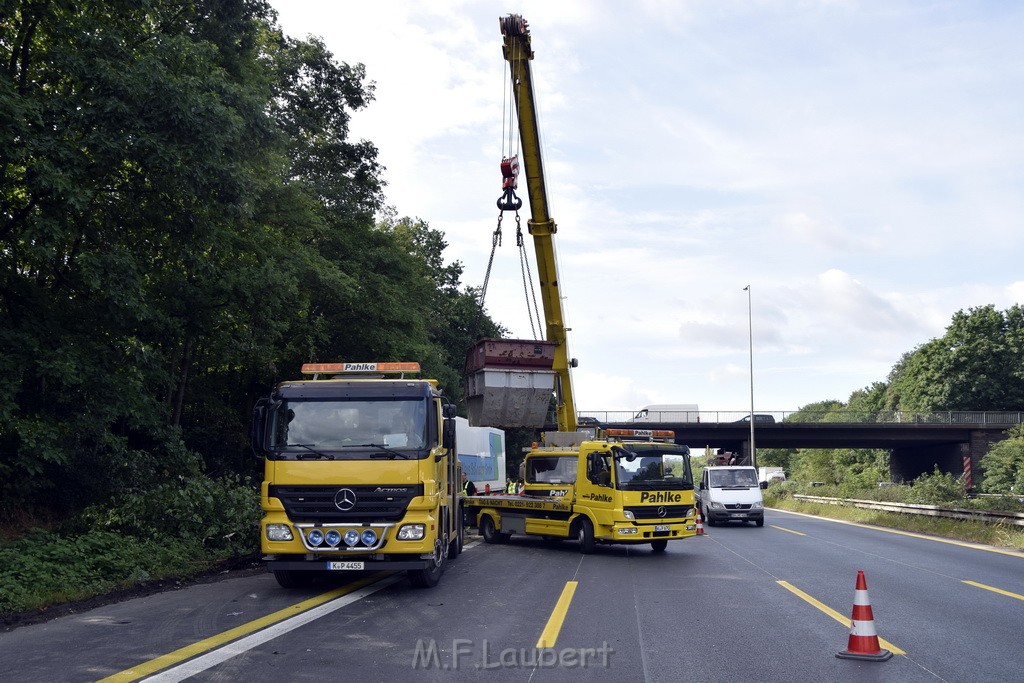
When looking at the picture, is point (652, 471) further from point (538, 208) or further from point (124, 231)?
point (124, 231)

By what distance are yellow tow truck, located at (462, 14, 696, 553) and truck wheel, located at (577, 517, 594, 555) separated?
0.8 inches

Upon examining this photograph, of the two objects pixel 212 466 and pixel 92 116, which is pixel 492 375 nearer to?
pixel 92 116

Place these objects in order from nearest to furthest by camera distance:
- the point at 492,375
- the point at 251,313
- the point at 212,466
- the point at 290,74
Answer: the point at 251,313 < the point at 492,375 < the point at 212,466 < the point at 290,74

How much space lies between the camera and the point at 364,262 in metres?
30.9

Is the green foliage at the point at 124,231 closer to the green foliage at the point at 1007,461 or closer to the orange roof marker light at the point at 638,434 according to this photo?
the orange roof marker light at the point at 638,434

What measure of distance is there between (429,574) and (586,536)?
690 centimetres

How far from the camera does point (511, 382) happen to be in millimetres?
21922

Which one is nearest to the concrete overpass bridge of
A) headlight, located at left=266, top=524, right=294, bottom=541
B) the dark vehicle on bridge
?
the dark vehicle on bridge

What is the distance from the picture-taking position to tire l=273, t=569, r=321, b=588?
490 inches

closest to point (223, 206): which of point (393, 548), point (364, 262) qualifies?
point (393, 548)

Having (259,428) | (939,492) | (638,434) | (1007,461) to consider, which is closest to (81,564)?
(259,428)

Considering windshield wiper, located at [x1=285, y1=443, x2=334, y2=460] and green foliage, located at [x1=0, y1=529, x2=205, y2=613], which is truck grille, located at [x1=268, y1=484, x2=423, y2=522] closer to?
windshield wiper, located at [x1=285, y1=443, x2=334, y2=460]

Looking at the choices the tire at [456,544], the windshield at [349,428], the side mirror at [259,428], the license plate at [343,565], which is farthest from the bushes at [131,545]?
the tire at [456,544]

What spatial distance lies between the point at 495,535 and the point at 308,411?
10.4 meters
